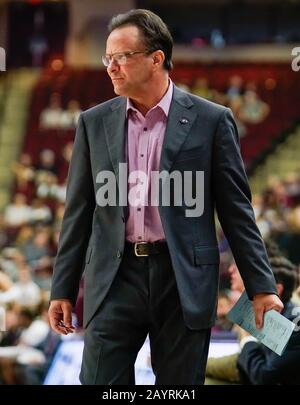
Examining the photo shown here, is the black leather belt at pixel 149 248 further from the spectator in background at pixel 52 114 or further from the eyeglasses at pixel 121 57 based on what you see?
the spectator in background at pixel 52 114

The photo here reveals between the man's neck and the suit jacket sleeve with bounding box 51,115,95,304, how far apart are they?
0.17m

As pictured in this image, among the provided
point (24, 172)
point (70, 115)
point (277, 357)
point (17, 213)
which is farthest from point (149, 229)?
point (70, 115)

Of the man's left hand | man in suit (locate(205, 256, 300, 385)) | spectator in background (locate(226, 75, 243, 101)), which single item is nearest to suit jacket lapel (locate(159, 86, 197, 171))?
the man's left hand

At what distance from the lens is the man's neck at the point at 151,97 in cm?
218

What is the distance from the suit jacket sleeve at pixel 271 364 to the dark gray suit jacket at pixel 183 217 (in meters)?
0.65

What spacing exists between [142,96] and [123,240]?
331mm

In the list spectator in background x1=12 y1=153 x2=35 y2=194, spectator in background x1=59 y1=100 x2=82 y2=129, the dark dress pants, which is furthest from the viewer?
spectator in background x1=59 y1=100 x2=82 y2=129

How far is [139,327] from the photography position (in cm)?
211

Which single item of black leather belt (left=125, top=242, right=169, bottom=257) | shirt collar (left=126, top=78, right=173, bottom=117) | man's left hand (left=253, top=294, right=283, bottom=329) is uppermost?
shirt collar (left=126, top=78, right=173, bottom=117)

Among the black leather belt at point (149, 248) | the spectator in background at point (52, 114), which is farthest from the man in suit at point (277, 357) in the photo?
the spectator in background at point (52, 114)

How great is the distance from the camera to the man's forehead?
2.13 metres

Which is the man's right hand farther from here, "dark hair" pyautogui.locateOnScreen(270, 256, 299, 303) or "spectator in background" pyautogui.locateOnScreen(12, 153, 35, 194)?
"spectator in background" pyautogui.locateOnScreen(12, 153, 35, 194)
